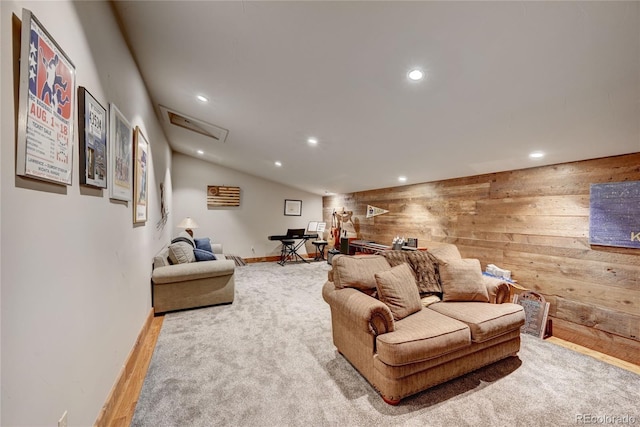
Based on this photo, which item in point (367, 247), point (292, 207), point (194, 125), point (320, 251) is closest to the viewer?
point (194, 125)

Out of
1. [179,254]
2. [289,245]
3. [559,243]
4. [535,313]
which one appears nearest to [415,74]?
[559,243]

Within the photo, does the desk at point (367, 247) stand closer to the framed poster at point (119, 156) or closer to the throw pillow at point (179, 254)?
the throw pillow at point (179, 254)

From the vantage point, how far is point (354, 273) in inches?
92.2

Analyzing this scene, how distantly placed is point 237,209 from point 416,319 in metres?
5.82

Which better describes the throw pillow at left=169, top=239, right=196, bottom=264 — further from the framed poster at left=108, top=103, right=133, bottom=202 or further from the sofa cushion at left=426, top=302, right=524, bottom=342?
the sofa cushion at left=426, top=302, right=524, bottom=342

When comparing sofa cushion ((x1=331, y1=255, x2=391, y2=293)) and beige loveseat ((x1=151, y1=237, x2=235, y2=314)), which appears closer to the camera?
sofa cushion ((x1=331, y1=255, x2=391, y2=293))

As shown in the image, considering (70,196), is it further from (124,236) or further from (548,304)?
(548,304)

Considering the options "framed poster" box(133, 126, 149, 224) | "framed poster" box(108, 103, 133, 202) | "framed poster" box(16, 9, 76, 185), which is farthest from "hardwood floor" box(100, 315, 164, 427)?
"framed poster" box(16, 9, 76, 185)

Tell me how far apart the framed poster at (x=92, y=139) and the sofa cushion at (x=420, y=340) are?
6.76 ft

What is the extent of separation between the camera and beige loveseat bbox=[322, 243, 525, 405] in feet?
5.75

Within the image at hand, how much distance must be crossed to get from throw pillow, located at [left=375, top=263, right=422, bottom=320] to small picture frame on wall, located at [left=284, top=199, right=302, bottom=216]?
559 cm

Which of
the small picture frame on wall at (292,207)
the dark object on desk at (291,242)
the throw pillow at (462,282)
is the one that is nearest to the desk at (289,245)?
the dark object on desk at (291,242)

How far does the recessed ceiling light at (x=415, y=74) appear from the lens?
1.87m

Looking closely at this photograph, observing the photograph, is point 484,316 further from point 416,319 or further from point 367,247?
point 367,247
